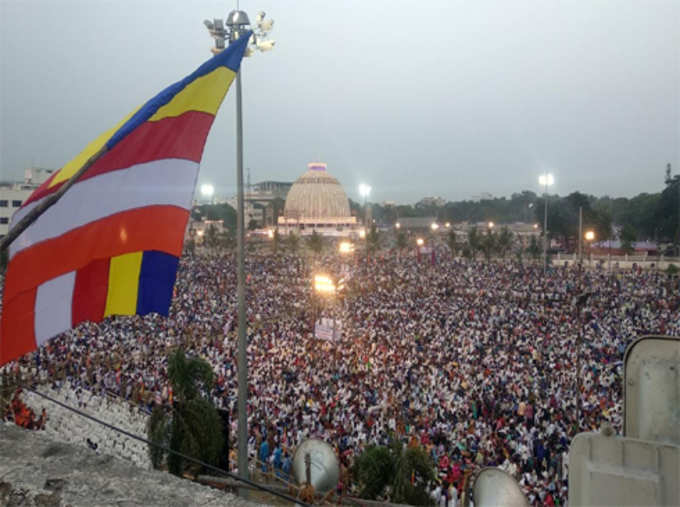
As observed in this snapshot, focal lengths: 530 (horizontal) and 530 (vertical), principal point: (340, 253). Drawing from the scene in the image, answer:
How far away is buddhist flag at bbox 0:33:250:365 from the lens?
414cm

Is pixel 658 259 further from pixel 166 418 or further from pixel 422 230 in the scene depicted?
pixel 422 230

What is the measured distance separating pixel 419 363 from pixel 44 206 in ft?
38.1

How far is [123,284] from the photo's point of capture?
14.8ft

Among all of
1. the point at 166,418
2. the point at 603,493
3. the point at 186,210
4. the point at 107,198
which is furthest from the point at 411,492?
the point at 603,493

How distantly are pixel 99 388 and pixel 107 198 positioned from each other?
10153 millimetres

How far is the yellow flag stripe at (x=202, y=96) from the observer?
15.3ft

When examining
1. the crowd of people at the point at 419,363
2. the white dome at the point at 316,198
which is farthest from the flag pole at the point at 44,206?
the white dome at the point at 316,198

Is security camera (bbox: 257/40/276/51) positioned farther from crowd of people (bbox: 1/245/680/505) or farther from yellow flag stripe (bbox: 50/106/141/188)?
crowd of people (bbox: 1/245/680/505)

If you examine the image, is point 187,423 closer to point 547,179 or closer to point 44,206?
point 44,206

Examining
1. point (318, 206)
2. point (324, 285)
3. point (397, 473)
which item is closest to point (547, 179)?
point (324, 285)

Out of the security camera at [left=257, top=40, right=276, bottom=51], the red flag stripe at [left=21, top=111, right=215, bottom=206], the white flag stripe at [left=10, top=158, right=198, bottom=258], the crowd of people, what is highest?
the security camera at [left=257, top=40, right=276, bottom=51]

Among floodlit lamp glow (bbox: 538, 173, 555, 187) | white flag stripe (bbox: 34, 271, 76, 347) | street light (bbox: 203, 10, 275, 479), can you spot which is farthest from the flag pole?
floodlit lamp glow (bbox: 538, 173, 555, 187)

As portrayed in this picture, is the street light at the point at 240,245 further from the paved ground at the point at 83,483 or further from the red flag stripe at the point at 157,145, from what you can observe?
the paved ground at the point at 83,483

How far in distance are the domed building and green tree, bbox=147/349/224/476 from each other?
3184 inches
